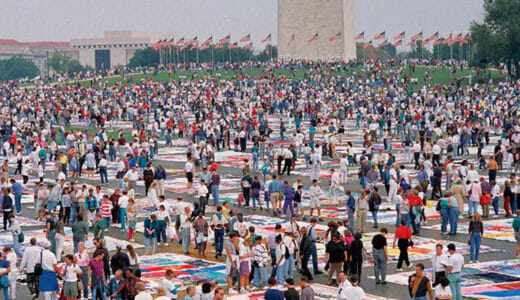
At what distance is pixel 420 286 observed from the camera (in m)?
17.6

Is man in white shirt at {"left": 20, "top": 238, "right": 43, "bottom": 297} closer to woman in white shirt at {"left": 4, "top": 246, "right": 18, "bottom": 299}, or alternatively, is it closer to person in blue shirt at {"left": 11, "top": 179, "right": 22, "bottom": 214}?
woman in white shirt at {"left": 4, "top": 246, "right": 18, "bottom": 299}

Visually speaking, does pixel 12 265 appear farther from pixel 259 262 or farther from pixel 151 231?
pixel 151 231

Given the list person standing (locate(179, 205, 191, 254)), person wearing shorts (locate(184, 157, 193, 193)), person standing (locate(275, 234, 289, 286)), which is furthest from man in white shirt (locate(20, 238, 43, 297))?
person wearing shorts (locate(184, 157, 193, 193))

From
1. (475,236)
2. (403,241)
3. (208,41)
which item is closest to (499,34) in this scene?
(208,41)

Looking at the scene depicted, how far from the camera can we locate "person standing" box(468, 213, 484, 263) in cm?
2306

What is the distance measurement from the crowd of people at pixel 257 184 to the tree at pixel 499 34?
13642 mm

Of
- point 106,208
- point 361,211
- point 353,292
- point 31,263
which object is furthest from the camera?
point 106,208

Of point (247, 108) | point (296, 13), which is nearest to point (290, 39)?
point (296, 13)

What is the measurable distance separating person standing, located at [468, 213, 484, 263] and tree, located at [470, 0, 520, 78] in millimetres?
78782

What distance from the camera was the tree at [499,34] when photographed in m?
99.6

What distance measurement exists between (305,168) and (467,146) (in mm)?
9907

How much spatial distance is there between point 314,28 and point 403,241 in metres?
118

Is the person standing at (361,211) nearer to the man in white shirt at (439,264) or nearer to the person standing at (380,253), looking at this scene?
the person standing at (380,253)

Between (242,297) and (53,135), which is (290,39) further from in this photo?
(242,297)
